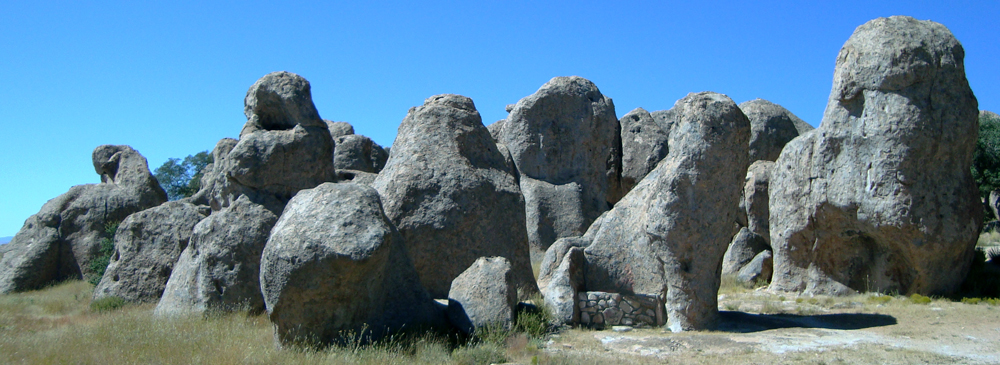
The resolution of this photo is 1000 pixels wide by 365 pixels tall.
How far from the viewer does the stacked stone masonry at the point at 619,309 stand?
30.5ft

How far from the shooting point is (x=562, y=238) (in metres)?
11.8

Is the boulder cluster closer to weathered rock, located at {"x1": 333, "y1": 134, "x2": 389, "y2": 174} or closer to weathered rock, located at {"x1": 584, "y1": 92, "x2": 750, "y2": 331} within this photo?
weathered rock, located at {"x1": 584, "y1": 92, "x2": 750, "y2": 331}

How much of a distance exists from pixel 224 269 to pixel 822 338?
774cm

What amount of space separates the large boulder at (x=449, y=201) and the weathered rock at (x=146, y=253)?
13.7ft

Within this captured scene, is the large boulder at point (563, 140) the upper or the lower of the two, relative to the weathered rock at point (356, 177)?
upper

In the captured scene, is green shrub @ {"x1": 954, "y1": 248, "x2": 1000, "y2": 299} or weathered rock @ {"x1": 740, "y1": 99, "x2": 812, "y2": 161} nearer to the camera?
green shrub @ {"x1": 954, "y1": 248, "x2": 1000, "y2": 299}

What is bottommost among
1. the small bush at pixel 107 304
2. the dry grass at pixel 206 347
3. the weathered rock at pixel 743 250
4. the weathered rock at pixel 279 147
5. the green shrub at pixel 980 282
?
the dry grass at pixel 206 347

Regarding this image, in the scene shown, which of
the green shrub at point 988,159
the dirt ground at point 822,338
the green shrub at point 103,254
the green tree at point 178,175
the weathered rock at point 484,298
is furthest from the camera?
the green tree at point 178,175

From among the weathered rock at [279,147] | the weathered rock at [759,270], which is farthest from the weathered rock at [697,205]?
the weathered rock at [759,270]

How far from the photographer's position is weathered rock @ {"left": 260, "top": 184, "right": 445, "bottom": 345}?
6977 millimetres

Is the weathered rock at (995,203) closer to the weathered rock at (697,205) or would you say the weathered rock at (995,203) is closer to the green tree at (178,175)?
the weathered rock at (697,205)

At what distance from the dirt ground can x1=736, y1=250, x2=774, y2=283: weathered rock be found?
313 centimetres

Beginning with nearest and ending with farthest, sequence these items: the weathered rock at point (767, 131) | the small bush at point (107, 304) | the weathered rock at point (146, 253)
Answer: the small bush at point (107, 304), the weathered rock at point (146, 253), the weathered rock at point (767, 131)

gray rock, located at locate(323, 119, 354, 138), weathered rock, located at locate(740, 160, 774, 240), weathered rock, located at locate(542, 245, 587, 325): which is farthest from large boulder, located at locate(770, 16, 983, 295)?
gray rock, located at locate(323, 119, 354, 138)
